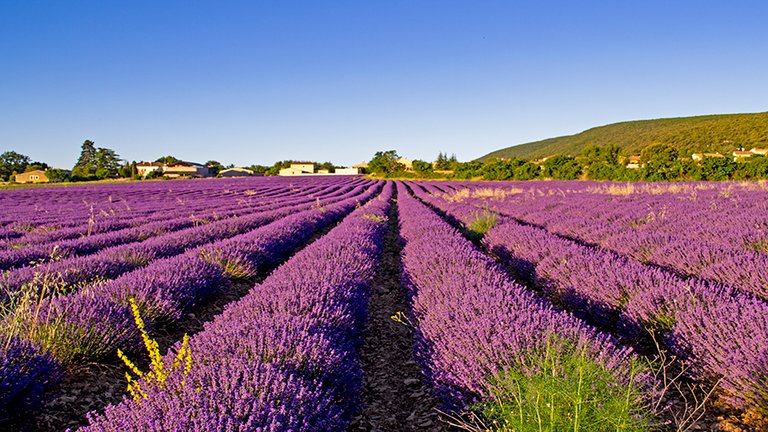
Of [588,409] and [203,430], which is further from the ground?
[203,430]

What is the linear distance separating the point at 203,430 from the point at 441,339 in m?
1.54

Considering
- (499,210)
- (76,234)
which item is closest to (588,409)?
(76,234)

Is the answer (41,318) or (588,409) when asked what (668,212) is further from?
(41,318)

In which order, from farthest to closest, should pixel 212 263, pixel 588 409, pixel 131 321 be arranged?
pixel 212 263, pixel 131 321, pixel 588 409

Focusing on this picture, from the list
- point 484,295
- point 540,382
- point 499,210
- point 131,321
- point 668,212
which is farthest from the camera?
point 499,210

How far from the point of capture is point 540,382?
190cm

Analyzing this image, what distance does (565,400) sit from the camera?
69.9 inches

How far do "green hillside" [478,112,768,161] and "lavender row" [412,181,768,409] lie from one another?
155ft

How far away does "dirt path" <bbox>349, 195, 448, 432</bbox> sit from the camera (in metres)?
2.52

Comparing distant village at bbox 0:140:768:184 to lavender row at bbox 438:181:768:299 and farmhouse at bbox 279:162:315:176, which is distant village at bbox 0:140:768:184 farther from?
lavender row at bbox 438:181:768:299

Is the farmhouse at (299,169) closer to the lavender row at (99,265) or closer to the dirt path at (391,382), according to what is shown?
the lavender row at (99,265)

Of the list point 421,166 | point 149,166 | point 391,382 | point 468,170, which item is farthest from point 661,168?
point 149,166

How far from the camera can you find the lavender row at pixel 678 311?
2.23m

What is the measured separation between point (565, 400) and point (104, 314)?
3346 millimetres
